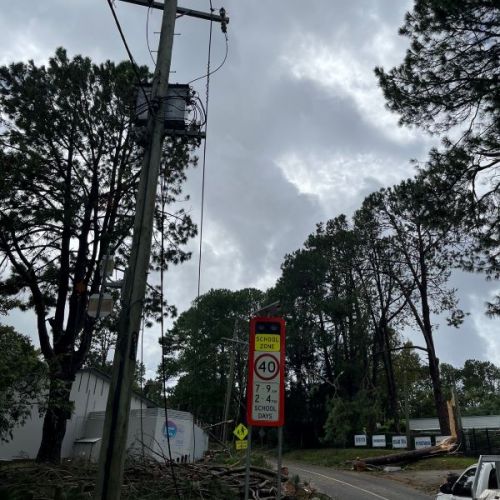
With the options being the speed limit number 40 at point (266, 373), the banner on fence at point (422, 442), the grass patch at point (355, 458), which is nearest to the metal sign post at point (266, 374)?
the speed limit number 40 at point (266, 373)

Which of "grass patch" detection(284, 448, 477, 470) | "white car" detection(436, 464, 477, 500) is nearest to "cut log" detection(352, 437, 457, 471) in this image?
"grass patch" detection(284, 448, 477, 470)

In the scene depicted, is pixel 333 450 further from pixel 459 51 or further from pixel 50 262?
pixel 459 51

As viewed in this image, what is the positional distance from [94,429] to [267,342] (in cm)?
2795

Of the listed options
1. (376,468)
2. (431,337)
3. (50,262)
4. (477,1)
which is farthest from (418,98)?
(431,337)

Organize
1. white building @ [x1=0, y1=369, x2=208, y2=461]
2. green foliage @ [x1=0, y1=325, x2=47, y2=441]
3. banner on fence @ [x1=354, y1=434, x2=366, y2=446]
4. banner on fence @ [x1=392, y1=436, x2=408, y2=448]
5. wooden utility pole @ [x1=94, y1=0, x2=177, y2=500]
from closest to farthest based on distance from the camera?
wooden utility pole @ [x1=94, y1=0, x2=177, y2=500] < green foliage @ [x1=0, y1=325, x2=47, y2=441] < white building @ [x1=0, y1=369, x2=208, y2=461] < banner on fence @ [x1=392, y1=436, x2=408, y2=448] < banner on fence @ [x1=354, y1=434, x2=366, y2=446]

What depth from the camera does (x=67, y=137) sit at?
17.9 meters

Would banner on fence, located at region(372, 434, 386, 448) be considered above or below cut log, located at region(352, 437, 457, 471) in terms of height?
above

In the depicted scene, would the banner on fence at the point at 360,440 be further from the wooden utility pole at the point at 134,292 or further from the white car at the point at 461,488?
the wooden utility pole at the point at 134,292

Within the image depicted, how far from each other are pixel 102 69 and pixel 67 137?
8.98ft

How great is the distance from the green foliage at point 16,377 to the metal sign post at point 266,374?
6.11m

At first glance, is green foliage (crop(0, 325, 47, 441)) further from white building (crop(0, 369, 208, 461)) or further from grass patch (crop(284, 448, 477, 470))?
grass patch (crop(284, 448, 477, 470))

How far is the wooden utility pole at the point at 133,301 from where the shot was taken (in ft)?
18.5

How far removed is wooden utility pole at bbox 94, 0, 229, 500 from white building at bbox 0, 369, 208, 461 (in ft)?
66.3

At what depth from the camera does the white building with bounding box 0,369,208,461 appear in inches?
1046
